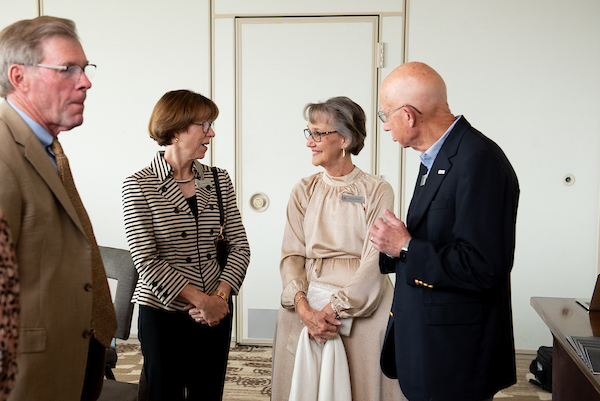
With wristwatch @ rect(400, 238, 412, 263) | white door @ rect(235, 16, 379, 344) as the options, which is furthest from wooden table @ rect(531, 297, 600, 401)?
white door @ rect(235, 16, 379, 344)

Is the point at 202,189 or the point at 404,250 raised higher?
the point at 202,189

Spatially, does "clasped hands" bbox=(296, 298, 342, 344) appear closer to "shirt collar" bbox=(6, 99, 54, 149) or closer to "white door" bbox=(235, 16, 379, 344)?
"shirt collar" bbox=(6, 99, 54, 149)

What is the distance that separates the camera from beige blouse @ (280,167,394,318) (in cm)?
210

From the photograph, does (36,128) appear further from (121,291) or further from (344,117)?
(344,117)

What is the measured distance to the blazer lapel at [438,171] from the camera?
157 cm

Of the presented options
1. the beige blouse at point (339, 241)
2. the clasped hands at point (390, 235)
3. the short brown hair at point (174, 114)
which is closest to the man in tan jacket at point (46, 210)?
the short brown hair at point (174, 114)

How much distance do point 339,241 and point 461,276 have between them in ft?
2.52

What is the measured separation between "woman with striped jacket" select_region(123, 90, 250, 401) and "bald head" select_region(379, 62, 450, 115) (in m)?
0.86

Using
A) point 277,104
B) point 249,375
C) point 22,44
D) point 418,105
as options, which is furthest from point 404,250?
point 277,104

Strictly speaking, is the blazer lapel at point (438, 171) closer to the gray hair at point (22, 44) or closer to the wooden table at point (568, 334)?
the wooden table at point (568, 334)

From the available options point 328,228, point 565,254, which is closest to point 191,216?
point 328,228

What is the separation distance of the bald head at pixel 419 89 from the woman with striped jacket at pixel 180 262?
0.86 meters

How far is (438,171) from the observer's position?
1.58m

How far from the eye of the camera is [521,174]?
12.7 ft
